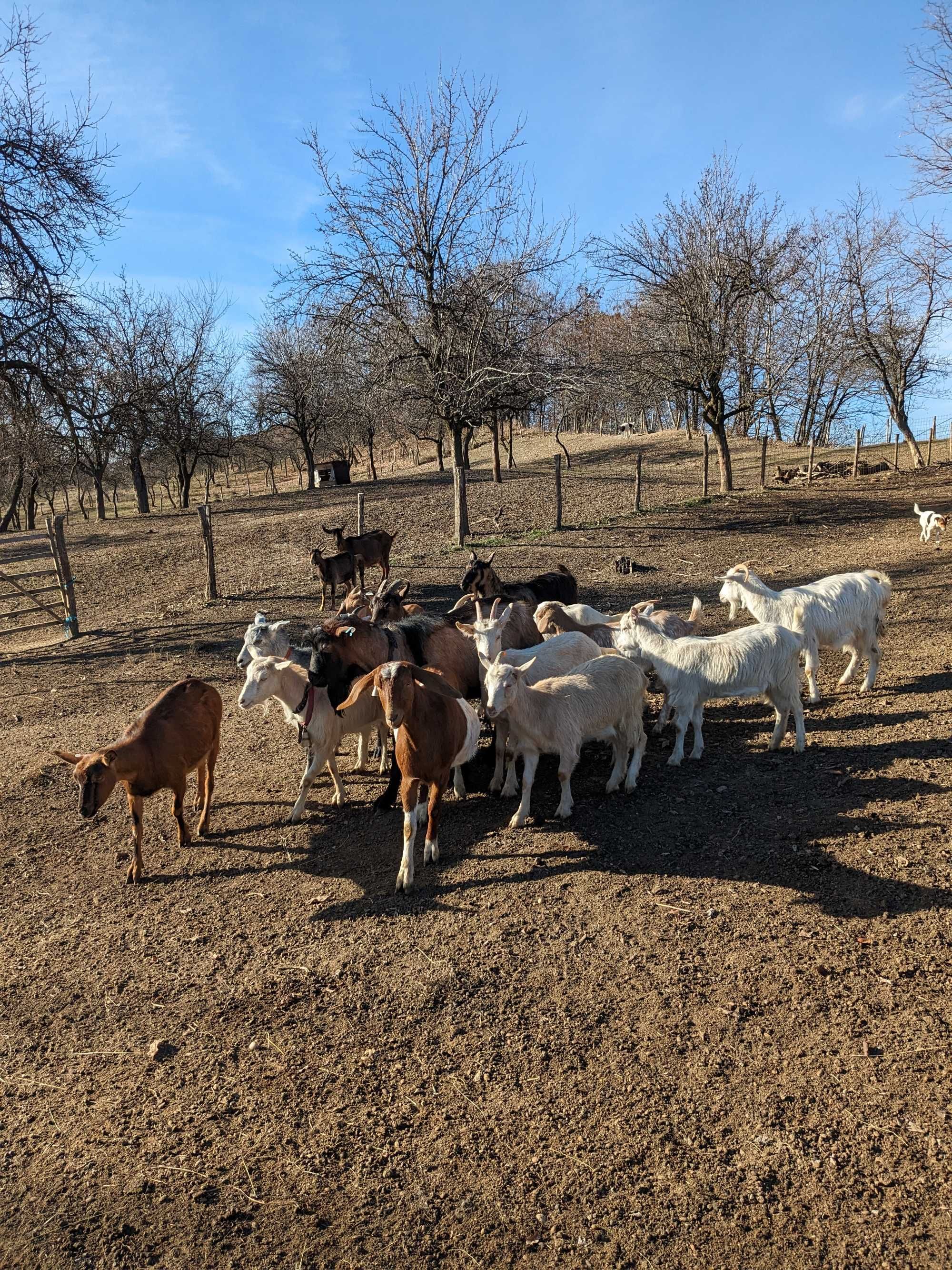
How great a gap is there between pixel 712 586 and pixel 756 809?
897 cm

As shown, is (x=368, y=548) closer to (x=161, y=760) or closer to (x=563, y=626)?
(x=563, y=626)

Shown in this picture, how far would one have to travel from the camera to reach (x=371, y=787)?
299 inches

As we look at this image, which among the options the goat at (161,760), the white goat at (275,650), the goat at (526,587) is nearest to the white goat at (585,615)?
the goat at (526,587)

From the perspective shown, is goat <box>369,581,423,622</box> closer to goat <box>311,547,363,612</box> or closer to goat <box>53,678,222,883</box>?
goat <box>53,678,222,883</box>

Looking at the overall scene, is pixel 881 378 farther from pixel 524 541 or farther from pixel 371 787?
pixel 371 787

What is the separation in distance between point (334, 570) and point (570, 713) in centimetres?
1000

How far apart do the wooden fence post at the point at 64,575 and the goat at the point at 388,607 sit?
8362 millimetres

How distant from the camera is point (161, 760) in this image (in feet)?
20.8

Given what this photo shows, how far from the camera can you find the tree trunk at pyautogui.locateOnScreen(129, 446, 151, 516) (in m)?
32.9

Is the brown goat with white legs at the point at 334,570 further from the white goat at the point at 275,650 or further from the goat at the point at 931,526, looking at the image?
the goat at the point at 931,526

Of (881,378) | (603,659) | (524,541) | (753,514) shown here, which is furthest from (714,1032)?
(881,378)

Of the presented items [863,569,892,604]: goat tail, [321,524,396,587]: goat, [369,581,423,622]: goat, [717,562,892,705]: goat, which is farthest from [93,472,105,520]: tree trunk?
[863,569,892,604]: goat tail

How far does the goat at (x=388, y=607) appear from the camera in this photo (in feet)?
30.3

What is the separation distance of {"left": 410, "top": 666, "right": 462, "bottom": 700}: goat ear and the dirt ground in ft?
3.72
